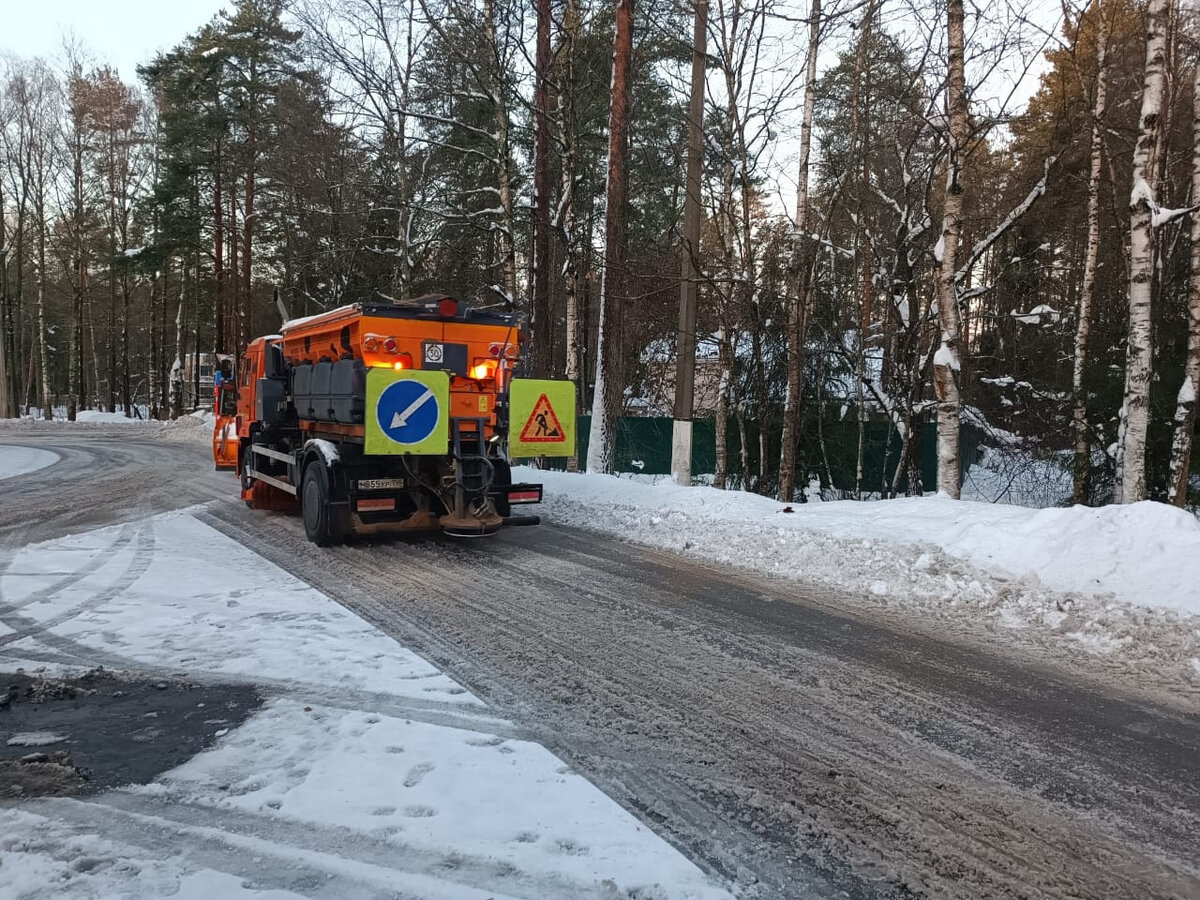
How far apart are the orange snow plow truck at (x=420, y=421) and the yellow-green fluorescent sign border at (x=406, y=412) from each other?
1 cm

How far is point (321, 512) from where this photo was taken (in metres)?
8.67

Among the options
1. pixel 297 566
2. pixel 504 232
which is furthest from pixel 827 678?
pixel 504 232

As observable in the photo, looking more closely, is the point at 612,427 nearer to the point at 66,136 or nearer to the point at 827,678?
the point at 827,678

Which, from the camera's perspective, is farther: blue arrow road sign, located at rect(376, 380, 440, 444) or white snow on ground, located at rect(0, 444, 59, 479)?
white snow on ground, located at rect(0, 444, 59, 479)

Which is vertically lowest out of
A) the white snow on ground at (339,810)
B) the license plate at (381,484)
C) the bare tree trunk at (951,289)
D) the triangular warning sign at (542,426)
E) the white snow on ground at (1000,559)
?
the white snow on ground at (339,810)

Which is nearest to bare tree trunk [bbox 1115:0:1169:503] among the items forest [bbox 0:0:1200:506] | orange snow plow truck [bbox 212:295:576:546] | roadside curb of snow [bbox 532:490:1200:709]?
forest [bbox 0:0:1200:506]

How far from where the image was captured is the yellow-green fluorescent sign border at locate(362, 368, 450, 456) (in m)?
7.87

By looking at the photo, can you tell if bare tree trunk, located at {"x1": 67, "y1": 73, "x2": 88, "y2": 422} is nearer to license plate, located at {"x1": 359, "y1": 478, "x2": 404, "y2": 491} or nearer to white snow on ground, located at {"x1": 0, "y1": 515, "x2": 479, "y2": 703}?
white snow on ground, located at {"x1": 0, "y1": 515, "x2": 479, "y2": 703}

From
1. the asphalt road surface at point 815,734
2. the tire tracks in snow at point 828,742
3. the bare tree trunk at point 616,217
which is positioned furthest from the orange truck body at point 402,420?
the bare tree trunk at point 616,217

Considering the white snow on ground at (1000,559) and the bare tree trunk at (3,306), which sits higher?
the bare tree trunk at (3,306)

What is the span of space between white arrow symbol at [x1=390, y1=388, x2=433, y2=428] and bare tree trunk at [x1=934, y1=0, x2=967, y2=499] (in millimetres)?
6651

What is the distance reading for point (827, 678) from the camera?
4672mm

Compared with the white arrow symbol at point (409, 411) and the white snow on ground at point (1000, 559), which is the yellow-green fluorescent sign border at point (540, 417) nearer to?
the white arrow symbol at point (409, 411)

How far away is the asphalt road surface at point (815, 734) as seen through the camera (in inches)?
113
